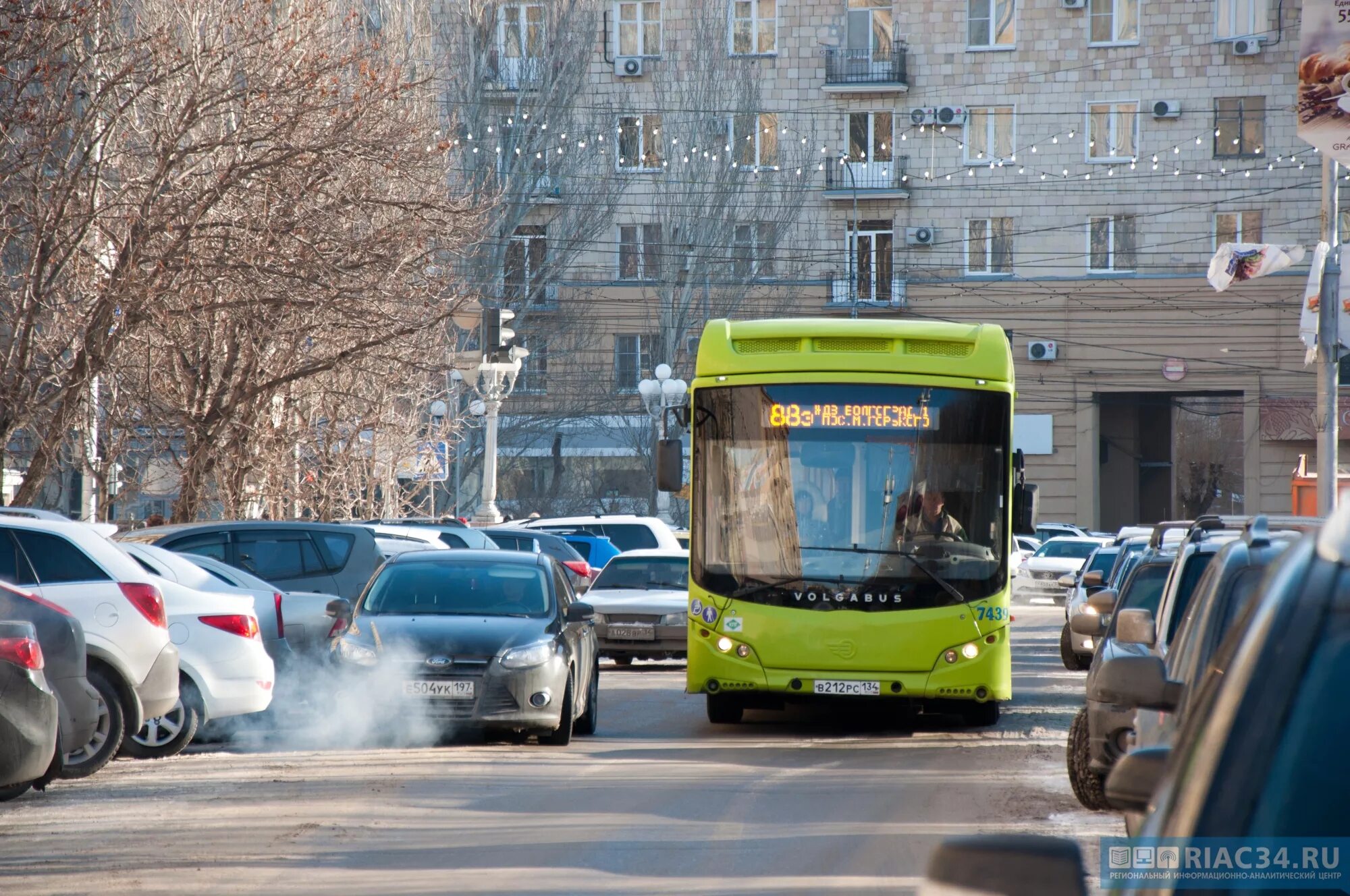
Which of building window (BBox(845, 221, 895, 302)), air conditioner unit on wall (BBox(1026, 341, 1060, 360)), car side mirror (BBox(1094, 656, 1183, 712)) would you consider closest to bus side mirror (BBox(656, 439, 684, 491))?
car side mirror (BBox(1094, 656, 1183, 712))

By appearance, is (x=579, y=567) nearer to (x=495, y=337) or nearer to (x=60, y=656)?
(x=495, y=337)

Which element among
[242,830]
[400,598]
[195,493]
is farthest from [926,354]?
[195,493]

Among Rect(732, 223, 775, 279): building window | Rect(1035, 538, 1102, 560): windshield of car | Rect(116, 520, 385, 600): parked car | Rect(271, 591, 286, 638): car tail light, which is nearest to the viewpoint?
Rect(271, 591, 286, 638): car tail light

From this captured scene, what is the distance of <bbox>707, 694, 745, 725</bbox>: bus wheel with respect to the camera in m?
15.0

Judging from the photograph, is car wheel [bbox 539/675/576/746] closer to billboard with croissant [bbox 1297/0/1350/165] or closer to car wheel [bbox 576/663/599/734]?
car wheel [bbox 576/663/599/734]

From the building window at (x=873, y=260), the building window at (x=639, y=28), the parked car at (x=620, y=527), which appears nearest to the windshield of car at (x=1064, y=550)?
the building window at (x=873, y=260)

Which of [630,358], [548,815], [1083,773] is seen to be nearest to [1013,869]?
[548,815]

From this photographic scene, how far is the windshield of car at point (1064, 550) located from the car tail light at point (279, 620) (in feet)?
98.6

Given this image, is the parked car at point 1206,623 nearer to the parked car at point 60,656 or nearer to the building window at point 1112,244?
the parked car at point 60,656

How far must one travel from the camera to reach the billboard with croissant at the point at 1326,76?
1497 cm

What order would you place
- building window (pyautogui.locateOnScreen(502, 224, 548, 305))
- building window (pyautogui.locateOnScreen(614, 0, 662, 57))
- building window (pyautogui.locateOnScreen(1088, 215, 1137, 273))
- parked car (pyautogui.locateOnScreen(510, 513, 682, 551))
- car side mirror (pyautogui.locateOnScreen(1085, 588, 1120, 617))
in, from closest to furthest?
car side mirror (pyautogui.locateOnScreen(1085, 588, 1120, 617)) → parked car (pyautogui.locateOnScreen(510, 513, 682, 551)) → building window (pyautogui.locateOnScreen(502, 224, 548, 305)) → building window (pyautogui.locateOnScreen(1088, 215, 1137, 273)) → building window (pyautogui.locateOnScreen(614, 0, 662, 57))

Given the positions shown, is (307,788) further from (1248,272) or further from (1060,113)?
(1060,113)

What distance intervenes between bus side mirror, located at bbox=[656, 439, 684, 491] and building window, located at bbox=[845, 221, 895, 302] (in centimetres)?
4010

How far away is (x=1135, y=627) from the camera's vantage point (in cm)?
877
